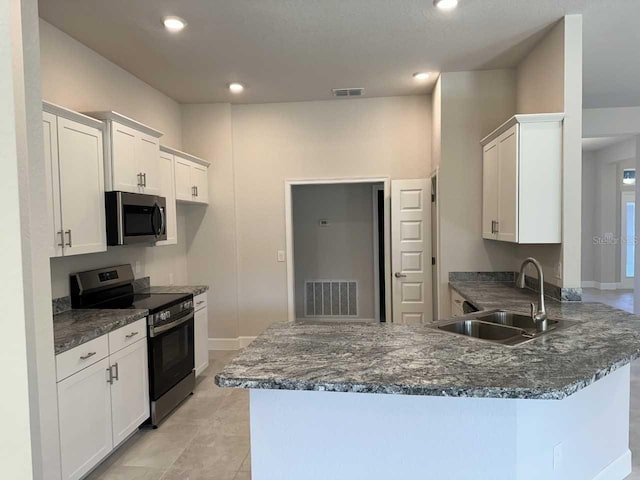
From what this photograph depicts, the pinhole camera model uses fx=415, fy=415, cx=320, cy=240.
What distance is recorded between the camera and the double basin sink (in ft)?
7.20

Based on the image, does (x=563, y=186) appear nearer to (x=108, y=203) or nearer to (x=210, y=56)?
(x=210, y=56)

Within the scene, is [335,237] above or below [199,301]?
above

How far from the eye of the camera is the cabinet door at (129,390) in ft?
8.59

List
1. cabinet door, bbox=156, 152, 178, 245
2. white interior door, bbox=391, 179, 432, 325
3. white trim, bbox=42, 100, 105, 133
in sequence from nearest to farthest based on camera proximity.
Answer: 1. white trim, bbox=42, 100, 105, 133
2. cabinet door, bbox=156, 152, 178, 245
3. white interior door, bbox=391, 179, 432, 325

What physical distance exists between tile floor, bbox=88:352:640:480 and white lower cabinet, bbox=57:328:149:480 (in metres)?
0.12

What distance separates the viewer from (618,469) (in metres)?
2.27

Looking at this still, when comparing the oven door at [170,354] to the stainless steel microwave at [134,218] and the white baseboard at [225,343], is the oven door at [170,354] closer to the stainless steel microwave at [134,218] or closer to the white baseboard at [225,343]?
the stainless steel microwave at [134,218]

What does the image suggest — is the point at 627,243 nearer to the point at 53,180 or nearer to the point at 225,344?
the point at 225,344

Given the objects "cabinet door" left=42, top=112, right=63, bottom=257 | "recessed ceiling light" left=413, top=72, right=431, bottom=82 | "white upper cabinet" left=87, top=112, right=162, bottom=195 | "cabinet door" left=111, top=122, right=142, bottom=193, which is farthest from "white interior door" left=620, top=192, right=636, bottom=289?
"cabinet door" left=42, top=112, right=63, bottom=257

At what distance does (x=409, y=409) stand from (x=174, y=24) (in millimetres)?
2863

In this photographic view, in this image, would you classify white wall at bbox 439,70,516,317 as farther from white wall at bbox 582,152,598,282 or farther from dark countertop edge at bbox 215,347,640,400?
white wall at bbox 582,152,598,282

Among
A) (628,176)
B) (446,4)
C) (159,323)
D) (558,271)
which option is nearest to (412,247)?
(558,271)

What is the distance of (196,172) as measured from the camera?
4.54 m

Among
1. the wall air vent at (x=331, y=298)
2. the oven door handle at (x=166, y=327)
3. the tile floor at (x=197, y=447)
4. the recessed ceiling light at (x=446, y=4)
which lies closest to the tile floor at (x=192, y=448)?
the tile floor at (x=197, y=447)
